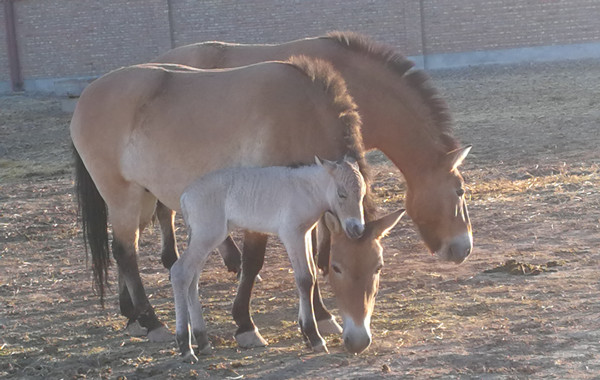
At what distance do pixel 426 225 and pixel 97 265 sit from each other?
8.19 ft

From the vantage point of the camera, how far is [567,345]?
16.4ft

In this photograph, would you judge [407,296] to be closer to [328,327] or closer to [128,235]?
[328,327]

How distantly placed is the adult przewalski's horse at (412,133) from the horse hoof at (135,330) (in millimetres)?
1208

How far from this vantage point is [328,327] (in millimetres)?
5738

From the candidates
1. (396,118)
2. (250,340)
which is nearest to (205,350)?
(250,340)

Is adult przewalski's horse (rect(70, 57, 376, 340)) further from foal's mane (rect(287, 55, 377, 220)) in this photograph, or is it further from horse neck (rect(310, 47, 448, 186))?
horse neck (rect(310, 47, 448, 186))

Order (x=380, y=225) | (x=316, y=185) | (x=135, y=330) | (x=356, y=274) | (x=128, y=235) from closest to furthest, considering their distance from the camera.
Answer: (x=356, y=274), (x=380, y=225), (x=316, y=185), (x=135, y=330), (x=128, y=235)

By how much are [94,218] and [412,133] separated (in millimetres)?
2510

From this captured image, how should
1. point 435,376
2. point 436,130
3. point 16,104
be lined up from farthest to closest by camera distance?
point 16,104 → point 436,130 → point 435,376

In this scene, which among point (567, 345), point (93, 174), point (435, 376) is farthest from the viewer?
point (93, 174)

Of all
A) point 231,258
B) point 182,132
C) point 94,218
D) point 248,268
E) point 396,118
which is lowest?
point 231,258

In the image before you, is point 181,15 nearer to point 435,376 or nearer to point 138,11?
point 138,11

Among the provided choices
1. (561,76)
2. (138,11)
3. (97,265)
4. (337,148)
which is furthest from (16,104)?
(337,148)

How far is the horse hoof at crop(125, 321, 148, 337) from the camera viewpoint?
20.0ft
